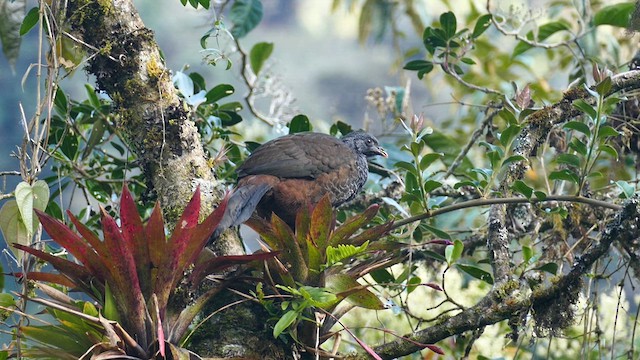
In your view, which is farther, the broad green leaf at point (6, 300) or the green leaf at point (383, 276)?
the green leaf at point (383, 276)

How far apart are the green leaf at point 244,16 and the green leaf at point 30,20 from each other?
1095 millimetres

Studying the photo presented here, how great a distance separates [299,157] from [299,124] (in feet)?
0.44

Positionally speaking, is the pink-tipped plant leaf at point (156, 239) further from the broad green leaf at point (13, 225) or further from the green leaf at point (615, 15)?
the green leaf at point (615, 15)

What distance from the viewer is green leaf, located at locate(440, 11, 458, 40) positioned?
3045 mm

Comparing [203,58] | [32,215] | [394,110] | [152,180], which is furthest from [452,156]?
[32,215]

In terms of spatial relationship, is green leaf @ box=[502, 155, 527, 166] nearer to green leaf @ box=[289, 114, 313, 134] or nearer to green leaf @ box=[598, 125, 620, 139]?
green leaf @ box=[598, 125, 620, 139]

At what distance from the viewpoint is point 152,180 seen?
2.34m

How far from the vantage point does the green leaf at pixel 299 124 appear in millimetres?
3151

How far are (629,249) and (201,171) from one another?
127 centimetres

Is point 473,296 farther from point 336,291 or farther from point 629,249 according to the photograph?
point 336,291

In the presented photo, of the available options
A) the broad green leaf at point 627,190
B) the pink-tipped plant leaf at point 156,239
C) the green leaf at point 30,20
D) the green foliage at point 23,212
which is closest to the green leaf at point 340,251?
the pink-tipped plant leaf at point 156,239

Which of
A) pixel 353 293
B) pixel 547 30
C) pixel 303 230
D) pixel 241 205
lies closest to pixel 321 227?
pixel 303 230

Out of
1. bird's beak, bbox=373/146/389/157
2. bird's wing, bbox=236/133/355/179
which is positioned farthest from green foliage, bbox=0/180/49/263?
bird's beak, bbox=373/146/389/157

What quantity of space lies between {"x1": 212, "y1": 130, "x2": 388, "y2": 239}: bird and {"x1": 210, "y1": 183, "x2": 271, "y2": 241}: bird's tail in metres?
0.02
